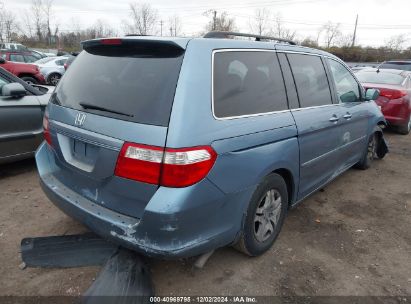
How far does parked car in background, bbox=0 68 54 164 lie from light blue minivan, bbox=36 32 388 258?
158cm

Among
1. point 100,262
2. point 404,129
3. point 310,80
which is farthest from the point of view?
point 404,129

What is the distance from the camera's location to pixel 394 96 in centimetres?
755

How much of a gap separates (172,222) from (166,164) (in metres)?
0.35

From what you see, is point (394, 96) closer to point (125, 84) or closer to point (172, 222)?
point (125, 84)

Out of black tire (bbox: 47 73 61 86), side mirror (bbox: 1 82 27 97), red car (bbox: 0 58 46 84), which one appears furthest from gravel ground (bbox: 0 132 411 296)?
black tire (bbox: 47 73 61 86)

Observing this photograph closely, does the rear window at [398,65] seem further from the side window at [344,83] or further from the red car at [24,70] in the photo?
the red car at [24,70]

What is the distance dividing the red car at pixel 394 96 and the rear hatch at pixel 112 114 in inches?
253

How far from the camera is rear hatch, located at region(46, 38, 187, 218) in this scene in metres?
2.18

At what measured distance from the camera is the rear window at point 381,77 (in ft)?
27.0

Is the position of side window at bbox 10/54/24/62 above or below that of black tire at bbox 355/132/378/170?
above

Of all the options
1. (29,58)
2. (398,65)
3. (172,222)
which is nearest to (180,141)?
(172,222)

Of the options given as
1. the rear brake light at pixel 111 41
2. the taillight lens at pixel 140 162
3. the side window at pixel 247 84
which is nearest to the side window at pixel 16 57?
the rear brake light at pixel 111 41

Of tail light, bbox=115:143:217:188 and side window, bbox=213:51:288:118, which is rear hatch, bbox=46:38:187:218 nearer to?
tail light, bbox=115:143:217:188

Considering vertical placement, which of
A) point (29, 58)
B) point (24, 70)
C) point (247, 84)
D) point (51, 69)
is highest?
point (247, 84)
